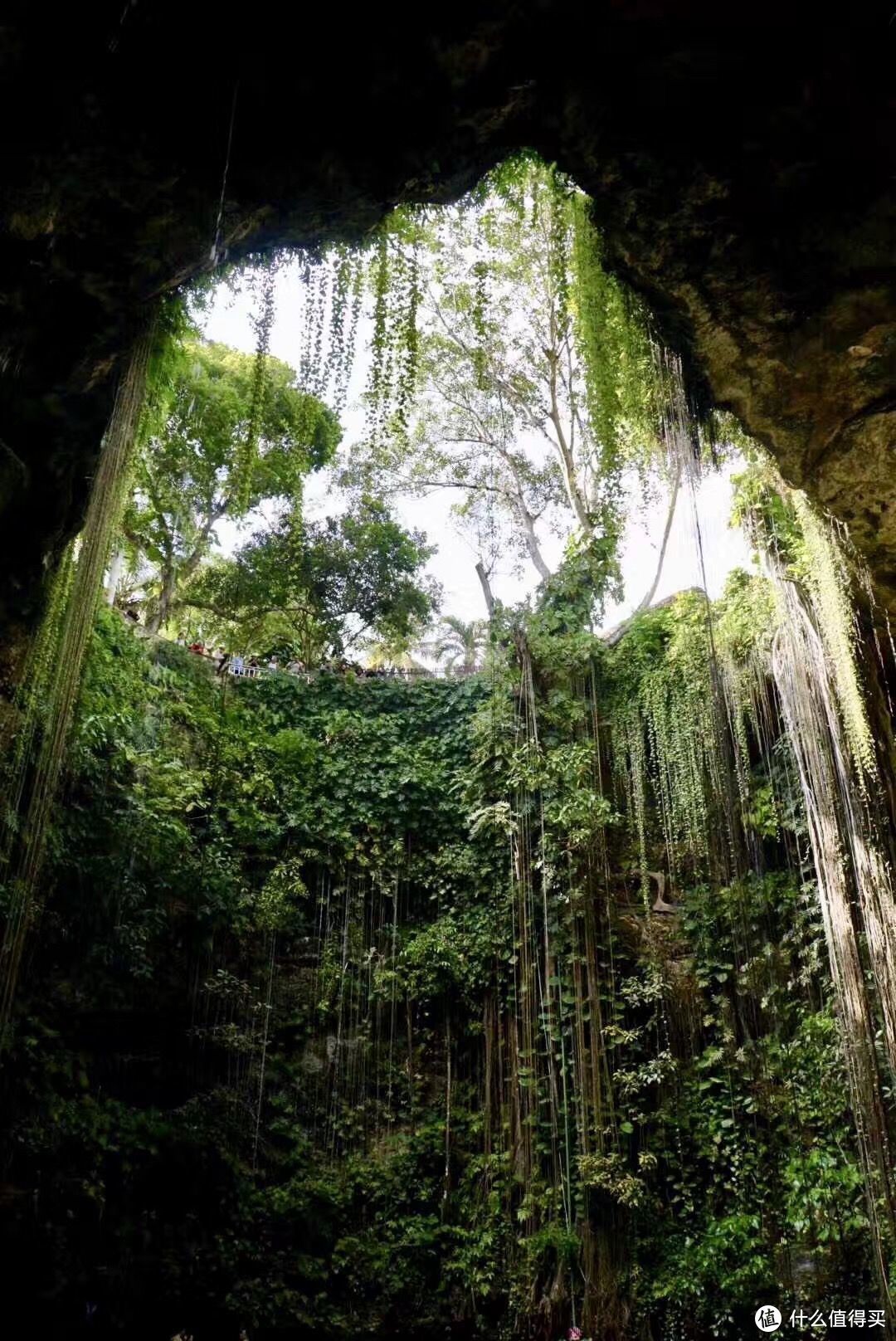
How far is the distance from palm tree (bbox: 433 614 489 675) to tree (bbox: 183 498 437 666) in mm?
1552

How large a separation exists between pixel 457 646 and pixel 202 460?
4368mm

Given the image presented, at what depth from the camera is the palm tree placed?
11148 mm

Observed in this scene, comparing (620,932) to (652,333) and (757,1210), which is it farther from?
(652,333)

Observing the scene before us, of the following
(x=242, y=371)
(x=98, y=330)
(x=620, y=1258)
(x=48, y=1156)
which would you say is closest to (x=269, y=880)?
(x=48, y=1156)

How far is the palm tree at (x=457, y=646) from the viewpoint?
1115 cm

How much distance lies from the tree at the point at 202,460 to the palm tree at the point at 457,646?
9.76 ft

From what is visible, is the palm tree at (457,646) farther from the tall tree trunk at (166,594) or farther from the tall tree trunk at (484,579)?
the tall tree trunk at (166,594)

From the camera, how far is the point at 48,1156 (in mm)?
5406

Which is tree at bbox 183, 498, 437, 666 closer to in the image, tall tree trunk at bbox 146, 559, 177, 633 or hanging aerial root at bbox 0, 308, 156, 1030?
tall tree trunk at bbox 146, 559, 177, 633

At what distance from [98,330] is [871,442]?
3.52 m

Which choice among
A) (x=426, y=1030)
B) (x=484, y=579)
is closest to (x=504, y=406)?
(x=484, y=579)

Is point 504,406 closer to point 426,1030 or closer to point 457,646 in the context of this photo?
point 457,646

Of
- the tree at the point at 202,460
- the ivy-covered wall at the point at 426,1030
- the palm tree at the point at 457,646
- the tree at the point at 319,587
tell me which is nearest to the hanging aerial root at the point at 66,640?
the ivy-covered wall at the point at 426,1030

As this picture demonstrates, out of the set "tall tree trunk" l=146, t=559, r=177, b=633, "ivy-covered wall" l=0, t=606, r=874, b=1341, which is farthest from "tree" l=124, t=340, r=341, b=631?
"ivy-covered wall" l=0, t=606, r=874, b=1341
